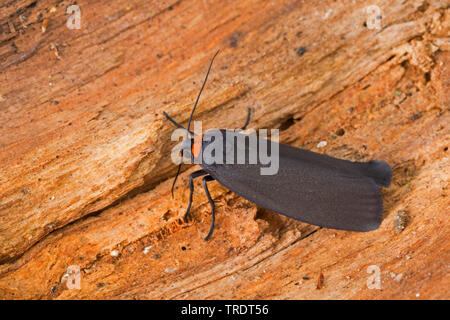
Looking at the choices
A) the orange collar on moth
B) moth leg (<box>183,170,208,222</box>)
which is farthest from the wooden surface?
the orange collar on moth

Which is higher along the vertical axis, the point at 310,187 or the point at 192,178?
the point at 192,178

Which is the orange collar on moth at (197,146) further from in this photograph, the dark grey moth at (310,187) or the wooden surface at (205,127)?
the wooden surface at (205,127)

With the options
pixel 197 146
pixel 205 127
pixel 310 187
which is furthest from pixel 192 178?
pixel 310 187

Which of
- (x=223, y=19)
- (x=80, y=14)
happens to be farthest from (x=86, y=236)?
(x=223, y=19)

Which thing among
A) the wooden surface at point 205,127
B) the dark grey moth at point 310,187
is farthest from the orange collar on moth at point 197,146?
the wooden surface at point 205,127

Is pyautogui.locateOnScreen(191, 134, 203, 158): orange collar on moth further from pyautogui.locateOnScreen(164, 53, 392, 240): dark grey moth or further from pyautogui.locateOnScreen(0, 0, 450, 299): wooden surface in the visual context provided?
pyautogui.locateOnScreen(0, 0, 450, 299): wooden surface

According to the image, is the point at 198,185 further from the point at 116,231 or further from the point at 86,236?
the point at 86,236

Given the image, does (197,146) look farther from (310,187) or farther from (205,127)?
(310,187)
